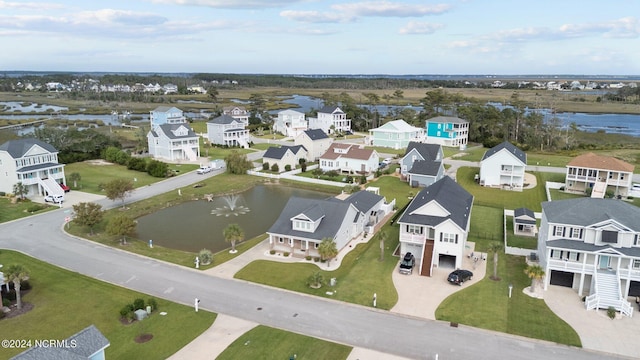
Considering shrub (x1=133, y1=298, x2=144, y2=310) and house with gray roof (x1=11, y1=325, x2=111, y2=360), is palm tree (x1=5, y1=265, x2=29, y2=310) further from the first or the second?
house with gray roof (x1=11, y1=325, x2=111, y2=360)

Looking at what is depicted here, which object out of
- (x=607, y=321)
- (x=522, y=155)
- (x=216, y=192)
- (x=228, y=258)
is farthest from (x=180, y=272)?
(x=522, y=155)

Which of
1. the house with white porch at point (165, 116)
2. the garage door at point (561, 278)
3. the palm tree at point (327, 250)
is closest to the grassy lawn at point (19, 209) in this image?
the palm tree at point (327, 250)

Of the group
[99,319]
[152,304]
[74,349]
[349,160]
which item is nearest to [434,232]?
[152,304]

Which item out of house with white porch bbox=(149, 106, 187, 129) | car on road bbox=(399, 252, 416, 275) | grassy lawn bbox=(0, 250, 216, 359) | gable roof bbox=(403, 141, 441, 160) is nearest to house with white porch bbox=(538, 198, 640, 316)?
car on road bbox=(399, 252, 416, 275)

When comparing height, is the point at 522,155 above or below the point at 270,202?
above

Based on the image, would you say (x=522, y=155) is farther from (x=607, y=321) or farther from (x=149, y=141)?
(x=149, y=141)

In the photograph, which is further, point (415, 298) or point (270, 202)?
point (270, 202)
